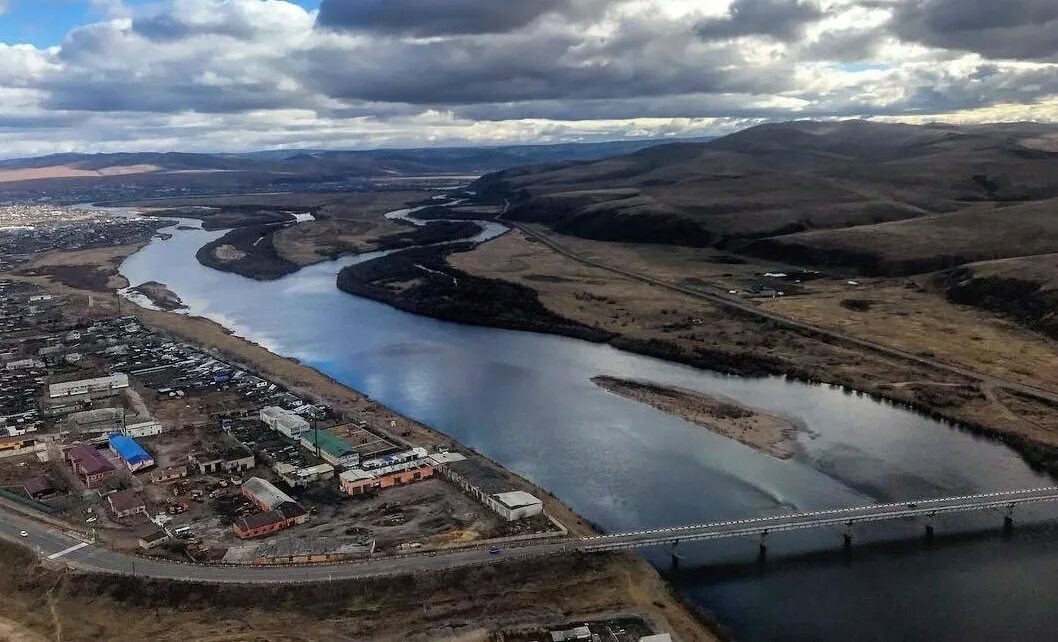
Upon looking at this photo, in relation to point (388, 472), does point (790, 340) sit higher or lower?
higher

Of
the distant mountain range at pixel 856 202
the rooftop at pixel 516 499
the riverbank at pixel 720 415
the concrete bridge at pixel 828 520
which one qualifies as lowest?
the riverbank at pixel 720 415

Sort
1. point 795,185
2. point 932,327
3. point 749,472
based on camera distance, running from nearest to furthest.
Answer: point 749,472
point 932,327
point 795,185

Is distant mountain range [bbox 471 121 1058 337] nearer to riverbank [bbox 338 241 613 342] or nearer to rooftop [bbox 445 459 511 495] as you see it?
riverbank [bbox 338 241 613 342]

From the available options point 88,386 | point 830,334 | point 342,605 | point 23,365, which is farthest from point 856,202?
point 342,605

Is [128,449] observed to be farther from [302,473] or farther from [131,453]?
[302,473]

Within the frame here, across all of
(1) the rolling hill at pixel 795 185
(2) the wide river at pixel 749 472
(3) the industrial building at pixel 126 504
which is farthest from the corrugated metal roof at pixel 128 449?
(1) the rolling hill at pixel 795 185

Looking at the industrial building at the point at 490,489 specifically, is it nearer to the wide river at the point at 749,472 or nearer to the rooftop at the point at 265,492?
the wide river at the point at 749,472

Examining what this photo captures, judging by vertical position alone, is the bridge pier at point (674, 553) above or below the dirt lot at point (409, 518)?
below
